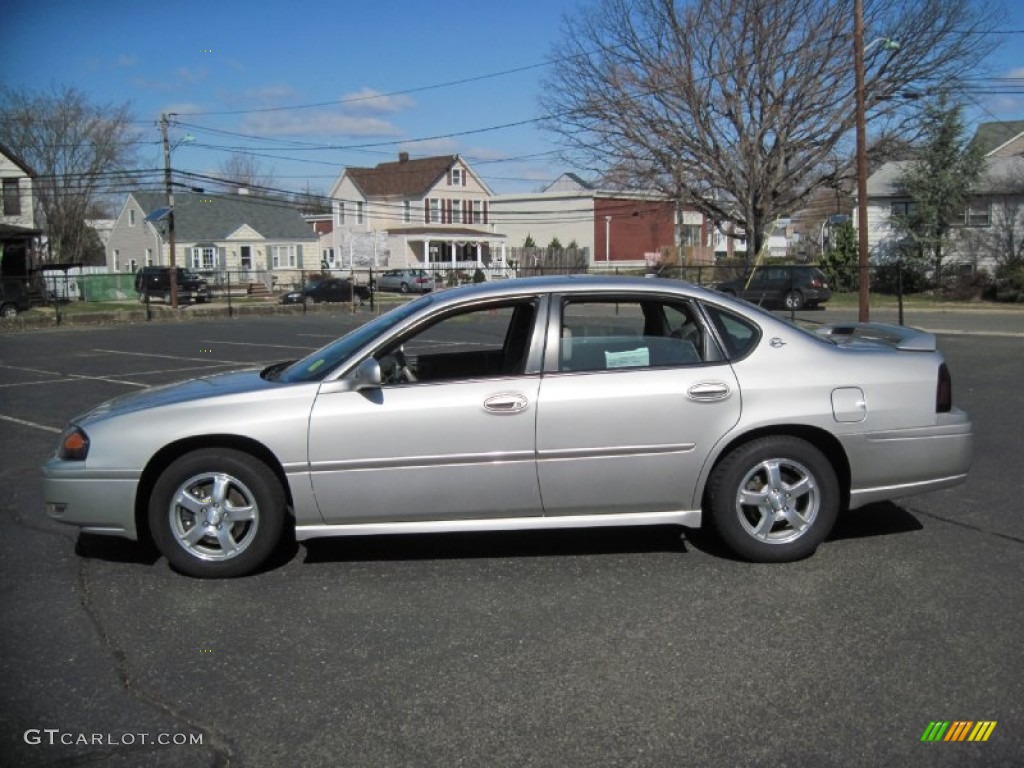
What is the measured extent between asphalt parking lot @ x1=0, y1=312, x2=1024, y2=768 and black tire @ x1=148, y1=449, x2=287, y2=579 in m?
0.15

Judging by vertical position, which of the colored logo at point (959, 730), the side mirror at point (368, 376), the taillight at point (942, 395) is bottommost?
the colored logo at point (959, 730)

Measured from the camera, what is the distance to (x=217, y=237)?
5931 centimetres

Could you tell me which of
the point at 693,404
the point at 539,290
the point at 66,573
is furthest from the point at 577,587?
the point at 66,573

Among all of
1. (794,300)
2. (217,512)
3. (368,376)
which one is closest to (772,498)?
(368,376)

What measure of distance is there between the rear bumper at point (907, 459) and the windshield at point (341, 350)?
8.10 feet

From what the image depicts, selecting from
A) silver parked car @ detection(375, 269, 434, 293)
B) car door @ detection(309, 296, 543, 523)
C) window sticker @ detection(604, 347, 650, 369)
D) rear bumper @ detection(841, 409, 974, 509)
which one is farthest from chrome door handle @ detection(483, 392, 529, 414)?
silver parked car @ detection(375, 269, 434, 293)

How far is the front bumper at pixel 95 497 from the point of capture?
4801mm

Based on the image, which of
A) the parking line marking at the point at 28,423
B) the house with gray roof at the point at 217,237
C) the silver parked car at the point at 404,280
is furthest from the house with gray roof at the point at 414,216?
the parking line marking at the point at 28,423

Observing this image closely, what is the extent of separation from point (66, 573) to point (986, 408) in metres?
8.86

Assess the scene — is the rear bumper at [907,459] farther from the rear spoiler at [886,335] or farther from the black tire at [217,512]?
the black tire at [217,512]

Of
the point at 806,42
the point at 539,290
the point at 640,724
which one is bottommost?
the point at 640,724

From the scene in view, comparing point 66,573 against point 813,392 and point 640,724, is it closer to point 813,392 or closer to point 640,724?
point 640,724

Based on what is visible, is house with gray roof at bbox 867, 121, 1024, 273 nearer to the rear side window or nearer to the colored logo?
the rear side window

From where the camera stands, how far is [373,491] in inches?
187
